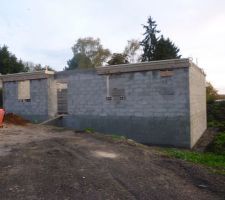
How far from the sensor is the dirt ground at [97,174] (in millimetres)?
5816

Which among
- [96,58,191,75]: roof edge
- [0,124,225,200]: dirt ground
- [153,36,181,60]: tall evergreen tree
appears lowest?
[0,124,225,200]: dirt ground

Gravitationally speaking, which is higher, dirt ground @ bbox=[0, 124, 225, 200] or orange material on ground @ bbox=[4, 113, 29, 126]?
orange material on ground @ bbox=[4, 113, 29, 126]

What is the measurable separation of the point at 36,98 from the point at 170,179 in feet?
41.4

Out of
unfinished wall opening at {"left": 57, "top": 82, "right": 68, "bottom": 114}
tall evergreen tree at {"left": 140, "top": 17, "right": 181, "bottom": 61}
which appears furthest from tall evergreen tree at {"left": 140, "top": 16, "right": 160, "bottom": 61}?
unfinished wall opening at {"left": 57, "top": 82, "right": 68, "bottom": 114}

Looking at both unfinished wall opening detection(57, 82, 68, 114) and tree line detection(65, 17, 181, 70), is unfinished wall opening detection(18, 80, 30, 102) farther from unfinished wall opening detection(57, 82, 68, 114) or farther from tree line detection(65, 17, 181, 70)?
tree line detection(65, 17, 181, 70)

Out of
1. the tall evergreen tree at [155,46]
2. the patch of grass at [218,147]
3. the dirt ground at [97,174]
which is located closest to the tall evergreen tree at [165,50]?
the tall evergreen tree at [155,46]

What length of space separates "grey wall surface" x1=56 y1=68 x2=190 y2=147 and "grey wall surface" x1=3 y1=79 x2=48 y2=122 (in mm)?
1432

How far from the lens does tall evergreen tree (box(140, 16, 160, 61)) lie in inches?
1623

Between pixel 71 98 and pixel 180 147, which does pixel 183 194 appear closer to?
pixel 180 147

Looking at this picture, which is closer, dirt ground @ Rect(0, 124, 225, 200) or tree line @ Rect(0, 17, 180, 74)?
dirt ground @ Rect(0, 124, 225, 200)

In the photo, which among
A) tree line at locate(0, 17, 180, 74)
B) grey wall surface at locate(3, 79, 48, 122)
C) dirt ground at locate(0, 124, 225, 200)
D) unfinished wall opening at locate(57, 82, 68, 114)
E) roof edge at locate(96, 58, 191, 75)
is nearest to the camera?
dirt ground at locate(0, 124, 225, 200)

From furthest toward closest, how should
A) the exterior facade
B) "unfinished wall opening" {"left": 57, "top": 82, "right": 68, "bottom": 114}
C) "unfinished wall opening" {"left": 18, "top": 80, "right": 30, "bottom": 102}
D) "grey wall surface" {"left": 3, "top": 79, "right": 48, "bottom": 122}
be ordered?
"unfinished wall opening" {"left": 18, "top": 80, "right": 30, "bottom": 102} → "unfinished wall opening" {"left": 57, "top": 82, "right": 68, "bottom": 114} → "grey wall surface" {"left": 3, "top": 79, "right": 48, "bottom": 122} → the exterior facade

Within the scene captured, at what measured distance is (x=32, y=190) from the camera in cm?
588

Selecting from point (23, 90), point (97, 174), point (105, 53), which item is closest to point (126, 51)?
point (105, 53)
